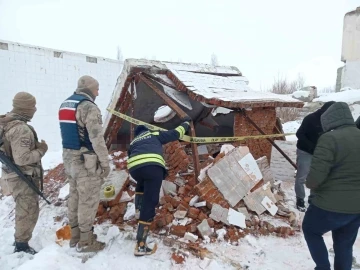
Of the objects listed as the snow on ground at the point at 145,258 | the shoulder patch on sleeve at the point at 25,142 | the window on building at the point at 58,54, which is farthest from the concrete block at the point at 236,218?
the window on building at the point at 58,54

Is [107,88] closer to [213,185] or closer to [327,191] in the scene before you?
[213,185]

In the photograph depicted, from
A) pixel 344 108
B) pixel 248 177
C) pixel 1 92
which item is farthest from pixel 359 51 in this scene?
pixel 1 92

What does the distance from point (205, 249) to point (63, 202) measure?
2748 millimetres

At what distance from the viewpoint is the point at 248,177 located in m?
4.70

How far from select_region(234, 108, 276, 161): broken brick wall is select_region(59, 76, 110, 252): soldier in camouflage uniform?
9.05 ft

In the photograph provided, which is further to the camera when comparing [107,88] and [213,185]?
[107,88]

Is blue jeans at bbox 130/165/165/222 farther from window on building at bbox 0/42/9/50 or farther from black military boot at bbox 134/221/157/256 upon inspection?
window on building at bbox 0/42/9/50

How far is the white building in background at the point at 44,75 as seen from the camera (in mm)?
8773

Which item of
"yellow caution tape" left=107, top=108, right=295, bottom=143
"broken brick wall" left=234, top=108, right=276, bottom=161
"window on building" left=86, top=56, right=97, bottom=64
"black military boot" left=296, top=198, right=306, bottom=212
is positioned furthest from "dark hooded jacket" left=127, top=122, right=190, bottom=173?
"window on building" left=86, top=56, right=97, bottom=64

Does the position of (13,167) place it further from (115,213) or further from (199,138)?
(199,138)

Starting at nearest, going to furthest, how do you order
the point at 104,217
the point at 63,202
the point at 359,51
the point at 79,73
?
the point at 104,217
the point at 63,202
the point at 359,51
the point at 79,73

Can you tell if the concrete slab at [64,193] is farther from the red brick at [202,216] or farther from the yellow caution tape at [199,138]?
the red brick at [202,216]

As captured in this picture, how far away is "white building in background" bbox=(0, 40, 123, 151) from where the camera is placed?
28.8 ft

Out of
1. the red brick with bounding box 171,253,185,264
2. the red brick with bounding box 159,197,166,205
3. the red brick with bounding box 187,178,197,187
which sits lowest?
the red brick with bounding box 171,253,185,264
